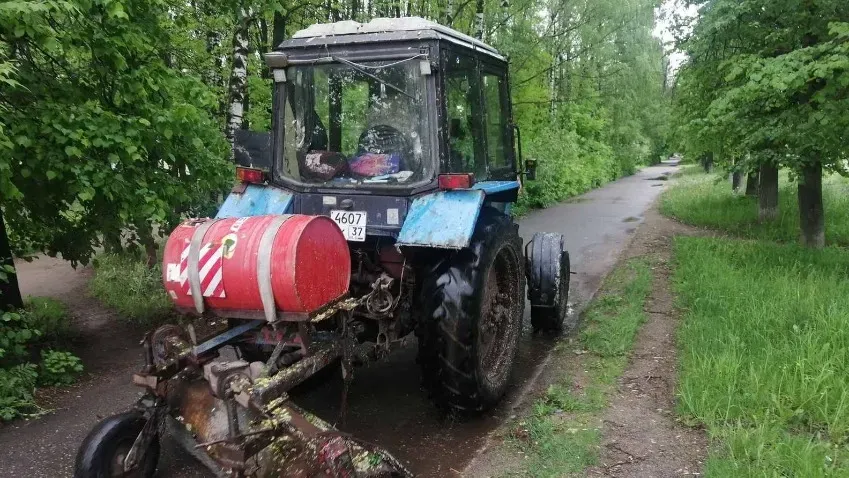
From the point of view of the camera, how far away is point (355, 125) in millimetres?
4109

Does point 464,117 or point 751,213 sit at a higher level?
point 464,117

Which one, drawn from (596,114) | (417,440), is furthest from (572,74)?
(417,440)

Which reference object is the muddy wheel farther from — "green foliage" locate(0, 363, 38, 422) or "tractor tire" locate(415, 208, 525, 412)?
"green foliage" locate(0, 363, 38, 422)

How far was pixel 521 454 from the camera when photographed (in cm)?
338

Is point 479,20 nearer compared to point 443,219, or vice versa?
point 443,219

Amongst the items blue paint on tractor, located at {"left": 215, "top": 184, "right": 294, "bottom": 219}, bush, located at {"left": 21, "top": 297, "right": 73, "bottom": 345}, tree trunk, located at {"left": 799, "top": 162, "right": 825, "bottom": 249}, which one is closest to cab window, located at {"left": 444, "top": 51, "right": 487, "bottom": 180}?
blue paint on tractor, located at {"left": 215, "top": 184, "right": 294, "bottom": 219}

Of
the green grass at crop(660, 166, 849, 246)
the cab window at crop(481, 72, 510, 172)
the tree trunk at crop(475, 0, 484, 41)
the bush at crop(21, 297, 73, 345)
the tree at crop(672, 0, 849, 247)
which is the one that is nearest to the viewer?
the cab window at crop(481, 72, 510, 172)

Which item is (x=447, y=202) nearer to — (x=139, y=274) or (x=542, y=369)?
(x=542, y=369)

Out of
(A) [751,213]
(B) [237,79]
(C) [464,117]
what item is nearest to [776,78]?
(C) [464,117]

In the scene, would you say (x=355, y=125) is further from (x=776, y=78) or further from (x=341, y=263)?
(x=776, y=78)

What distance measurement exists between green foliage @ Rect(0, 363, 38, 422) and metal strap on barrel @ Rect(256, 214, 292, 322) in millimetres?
2481

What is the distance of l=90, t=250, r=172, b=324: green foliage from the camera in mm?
6277

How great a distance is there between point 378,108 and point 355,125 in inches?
9.6

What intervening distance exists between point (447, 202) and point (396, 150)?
0.56 metres
